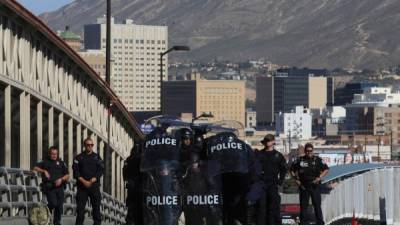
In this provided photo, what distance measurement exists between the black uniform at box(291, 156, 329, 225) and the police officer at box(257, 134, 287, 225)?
2209 mm

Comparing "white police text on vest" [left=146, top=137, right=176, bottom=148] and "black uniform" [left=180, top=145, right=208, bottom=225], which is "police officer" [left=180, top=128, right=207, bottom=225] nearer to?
"black uniform" [left=180, top=145, right=208, bottom=225]

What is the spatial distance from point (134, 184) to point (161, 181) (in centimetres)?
152

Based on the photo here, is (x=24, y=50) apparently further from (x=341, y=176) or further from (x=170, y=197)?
(x=341, y=176)

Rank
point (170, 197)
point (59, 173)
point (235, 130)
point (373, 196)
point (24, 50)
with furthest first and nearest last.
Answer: point (373, 196), point (24, 50), point (59, 173), point (235, 130), point (170, 197)

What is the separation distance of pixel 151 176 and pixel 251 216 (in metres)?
2.92

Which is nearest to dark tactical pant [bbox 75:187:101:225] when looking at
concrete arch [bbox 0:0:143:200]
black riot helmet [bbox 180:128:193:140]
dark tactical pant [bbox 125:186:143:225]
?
dark tactical pant [bbox 125:186:143:225]

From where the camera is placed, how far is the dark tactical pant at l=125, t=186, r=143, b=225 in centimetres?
2445

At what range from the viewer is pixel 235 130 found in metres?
24.9

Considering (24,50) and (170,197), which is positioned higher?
(24,50)

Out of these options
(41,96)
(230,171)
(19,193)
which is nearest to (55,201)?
(19,193)

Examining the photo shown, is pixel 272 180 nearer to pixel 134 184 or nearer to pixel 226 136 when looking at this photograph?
pixel 134 184

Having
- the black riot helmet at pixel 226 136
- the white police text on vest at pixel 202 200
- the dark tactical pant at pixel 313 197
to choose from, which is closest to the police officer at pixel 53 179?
the dark tactical pant at pixel 313 197

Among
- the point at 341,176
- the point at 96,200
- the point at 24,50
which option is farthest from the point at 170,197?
the point at 341,176

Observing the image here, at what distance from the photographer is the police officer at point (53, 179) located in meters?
29.8
